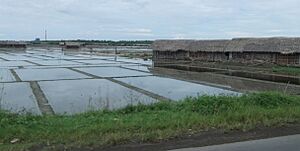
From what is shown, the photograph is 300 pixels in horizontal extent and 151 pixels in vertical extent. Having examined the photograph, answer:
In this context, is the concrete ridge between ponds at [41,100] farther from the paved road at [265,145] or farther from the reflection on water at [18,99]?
the paved road at [265,145]

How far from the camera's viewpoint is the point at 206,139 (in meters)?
6.39

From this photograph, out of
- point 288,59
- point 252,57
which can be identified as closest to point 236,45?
point 252,57

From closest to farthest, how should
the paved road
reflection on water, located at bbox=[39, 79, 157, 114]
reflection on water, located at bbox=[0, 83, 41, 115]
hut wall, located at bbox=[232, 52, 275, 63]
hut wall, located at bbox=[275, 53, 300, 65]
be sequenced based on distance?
the paved road, reflection on water, located at bbox=[0, 83, 41, 115], reflection on water, located at bbox=[39, 79, 157, 114], hut wall, located at bbox=[275, 53, 300, 65], hut wall, located at bbox=[232, 52, 275, 63]

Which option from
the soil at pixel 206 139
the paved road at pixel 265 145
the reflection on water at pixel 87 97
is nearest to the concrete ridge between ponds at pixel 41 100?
the reflection on water at pixel 87 97

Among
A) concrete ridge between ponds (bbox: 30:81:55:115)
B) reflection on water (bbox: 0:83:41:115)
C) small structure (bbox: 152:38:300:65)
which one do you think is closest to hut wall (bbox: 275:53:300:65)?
small structure (bbox: 152:38:300:65)

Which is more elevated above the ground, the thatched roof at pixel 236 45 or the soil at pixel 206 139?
the thatched roof at pixel 236 45

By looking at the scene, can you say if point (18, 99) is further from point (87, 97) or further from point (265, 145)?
point (265, 145)

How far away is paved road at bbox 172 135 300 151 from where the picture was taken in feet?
18.9

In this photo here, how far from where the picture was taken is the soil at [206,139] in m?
5.81

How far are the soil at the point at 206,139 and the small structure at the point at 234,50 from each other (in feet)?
86.1

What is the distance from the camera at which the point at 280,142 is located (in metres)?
6.21

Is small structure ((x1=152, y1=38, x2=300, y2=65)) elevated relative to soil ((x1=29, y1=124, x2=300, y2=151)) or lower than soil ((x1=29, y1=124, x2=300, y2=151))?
elevated

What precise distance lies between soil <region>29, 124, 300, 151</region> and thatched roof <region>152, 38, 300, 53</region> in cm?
2623

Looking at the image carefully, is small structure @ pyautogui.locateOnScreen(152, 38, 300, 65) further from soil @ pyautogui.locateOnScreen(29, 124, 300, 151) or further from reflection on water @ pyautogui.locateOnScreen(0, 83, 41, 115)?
soil @ pyautogui.locateOnScreen(29, 124, 300, 151)
